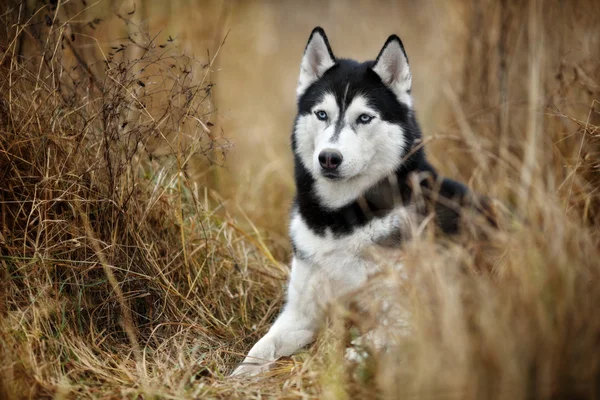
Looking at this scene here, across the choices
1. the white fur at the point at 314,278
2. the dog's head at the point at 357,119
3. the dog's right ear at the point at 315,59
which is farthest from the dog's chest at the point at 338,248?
the dog's right ear at the point at 315,59

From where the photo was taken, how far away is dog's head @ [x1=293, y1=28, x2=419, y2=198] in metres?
2.82

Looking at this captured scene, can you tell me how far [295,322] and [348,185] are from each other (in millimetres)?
768

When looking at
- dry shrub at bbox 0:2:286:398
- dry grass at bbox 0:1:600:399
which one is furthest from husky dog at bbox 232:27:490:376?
dry shrub at bbox 0:2:286:398

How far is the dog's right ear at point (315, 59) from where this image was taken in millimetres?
3047

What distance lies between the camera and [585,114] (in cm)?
399

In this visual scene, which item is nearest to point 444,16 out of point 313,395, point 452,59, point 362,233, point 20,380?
point 452,59

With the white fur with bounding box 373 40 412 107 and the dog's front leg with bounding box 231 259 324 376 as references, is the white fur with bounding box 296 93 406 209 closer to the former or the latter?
the white fur with bounding box 373 40 412 107

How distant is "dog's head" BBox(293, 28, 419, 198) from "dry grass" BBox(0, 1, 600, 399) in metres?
0.39

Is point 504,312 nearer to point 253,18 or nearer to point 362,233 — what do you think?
point 362,233

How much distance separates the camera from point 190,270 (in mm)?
3205

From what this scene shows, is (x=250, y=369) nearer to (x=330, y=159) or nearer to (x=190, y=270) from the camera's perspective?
(x=190, y=270)

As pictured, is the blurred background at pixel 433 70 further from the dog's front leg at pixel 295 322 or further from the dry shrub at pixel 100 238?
the dog's front leg at pixel 295 322

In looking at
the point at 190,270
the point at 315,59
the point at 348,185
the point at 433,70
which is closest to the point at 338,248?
the point at 348,185

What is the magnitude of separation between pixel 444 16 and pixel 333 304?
4232mm
